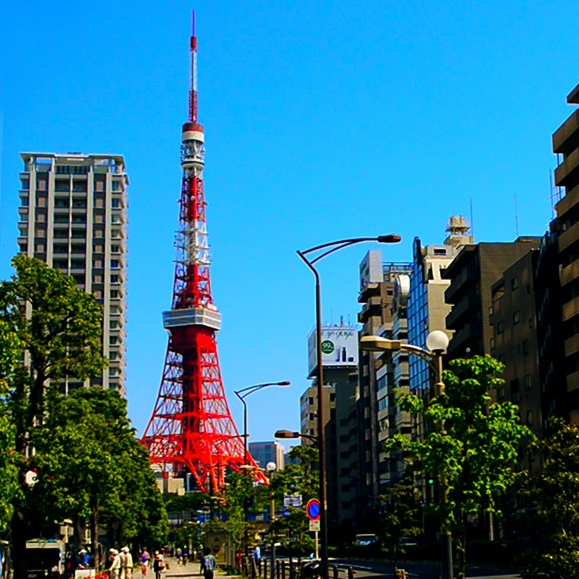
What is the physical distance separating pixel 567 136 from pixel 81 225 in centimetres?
8830

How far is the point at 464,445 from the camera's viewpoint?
77.9 feet

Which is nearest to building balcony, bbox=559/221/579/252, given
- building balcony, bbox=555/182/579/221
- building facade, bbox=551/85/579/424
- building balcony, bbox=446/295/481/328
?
building facade, bbox=551/85/579/424

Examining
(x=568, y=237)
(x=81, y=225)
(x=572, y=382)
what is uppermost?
(x=81, y=225)

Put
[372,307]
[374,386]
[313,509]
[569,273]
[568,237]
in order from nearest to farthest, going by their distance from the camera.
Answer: [313,509] → [569,273] → [568,237] → [374,386] → [372,307]

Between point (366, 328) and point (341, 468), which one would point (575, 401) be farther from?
point (341, 468)

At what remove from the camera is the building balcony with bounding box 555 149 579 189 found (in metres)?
63.2

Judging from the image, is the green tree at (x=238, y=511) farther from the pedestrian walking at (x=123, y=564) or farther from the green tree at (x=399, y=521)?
the pedestrian walking at (x=123, y=564)

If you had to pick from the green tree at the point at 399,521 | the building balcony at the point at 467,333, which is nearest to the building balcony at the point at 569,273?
the green tree at the point at 399,521

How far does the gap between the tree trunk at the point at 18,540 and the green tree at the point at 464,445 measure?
14.5 metres

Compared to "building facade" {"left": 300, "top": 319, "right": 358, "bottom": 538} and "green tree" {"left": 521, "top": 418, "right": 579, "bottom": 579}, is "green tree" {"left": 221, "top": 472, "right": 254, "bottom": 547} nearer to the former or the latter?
"green tree" {"left": 521, "top": 418, "right": 579, "bottom": 579}

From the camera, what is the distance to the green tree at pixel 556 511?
22.7 metres

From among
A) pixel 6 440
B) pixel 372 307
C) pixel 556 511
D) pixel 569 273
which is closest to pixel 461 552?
pixel 556 511

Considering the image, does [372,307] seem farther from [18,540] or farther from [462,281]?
[18,540]

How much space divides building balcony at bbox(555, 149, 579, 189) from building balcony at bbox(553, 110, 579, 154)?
837 mm
